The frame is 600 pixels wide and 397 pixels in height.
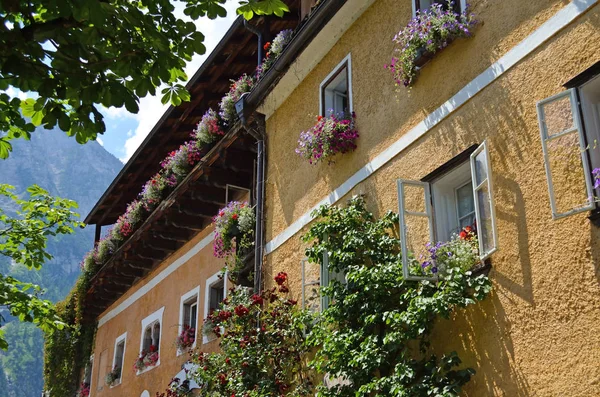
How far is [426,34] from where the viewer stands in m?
8.24

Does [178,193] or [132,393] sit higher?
[178,193]

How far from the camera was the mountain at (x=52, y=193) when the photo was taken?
11788 cm

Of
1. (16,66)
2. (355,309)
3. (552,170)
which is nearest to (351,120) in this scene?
(355,309)

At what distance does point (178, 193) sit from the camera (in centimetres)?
1426

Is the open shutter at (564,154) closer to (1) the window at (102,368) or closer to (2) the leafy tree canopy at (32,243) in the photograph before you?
(2) the leafy tree canopy at (32,243)

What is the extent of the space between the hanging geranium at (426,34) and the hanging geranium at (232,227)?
3.96 m

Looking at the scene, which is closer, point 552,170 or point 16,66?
point 16,66

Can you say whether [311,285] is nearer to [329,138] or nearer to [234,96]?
[329,138]

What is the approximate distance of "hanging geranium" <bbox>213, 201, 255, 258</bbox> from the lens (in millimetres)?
12086

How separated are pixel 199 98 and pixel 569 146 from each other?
412 inches

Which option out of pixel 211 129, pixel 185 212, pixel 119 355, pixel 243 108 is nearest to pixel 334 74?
pixel 243 108

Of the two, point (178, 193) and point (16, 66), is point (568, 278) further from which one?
point (178, 193)

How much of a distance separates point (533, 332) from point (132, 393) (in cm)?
1190

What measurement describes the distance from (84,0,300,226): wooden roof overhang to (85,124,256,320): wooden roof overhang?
1.85 meters
